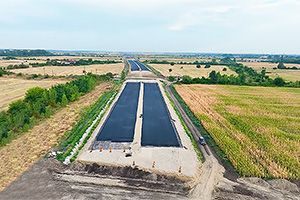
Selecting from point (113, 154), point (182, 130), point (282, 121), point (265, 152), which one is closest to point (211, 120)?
point (182, 130)

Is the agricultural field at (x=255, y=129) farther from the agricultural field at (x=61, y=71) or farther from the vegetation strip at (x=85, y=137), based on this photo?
the agricultural field at (x=61, y=71)

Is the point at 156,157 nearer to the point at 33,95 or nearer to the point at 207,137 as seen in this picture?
the point at 207,137

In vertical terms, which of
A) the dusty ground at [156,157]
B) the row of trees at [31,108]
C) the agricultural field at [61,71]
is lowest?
the dusty ground at [156,157]

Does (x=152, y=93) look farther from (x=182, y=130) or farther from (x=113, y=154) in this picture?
(x=113, y=154)

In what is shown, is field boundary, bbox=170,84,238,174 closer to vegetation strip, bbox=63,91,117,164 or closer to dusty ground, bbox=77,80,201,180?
dusty ground, bbox=77,80,201,180

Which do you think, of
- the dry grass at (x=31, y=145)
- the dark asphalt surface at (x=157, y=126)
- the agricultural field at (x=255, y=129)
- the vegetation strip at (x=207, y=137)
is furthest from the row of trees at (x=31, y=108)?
the agricultural field at (x=255, y=129)

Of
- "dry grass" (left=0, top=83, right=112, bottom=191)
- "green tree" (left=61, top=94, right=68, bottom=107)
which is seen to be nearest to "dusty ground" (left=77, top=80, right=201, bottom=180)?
"dry grass" (left=0, top=83, right=112, bottom=191)
